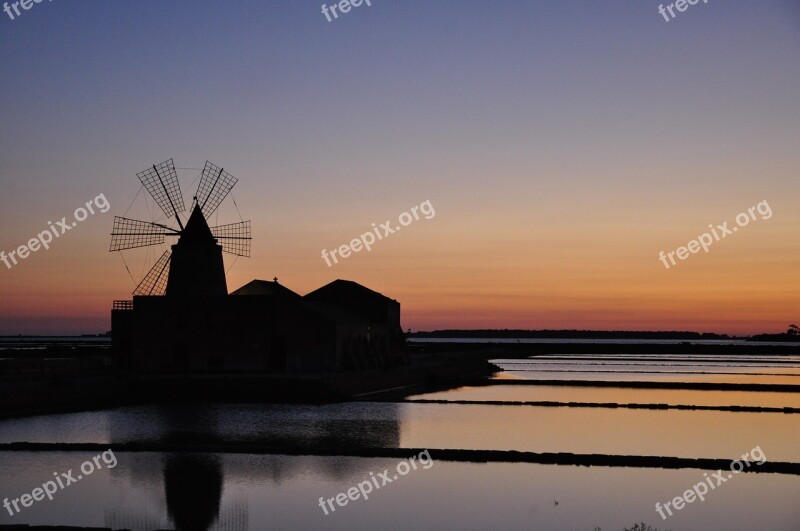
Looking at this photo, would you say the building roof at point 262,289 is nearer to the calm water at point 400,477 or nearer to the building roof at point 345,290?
the building roof at point 345,290

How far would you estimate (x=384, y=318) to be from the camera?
165ft

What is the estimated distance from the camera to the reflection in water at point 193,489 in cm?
1443

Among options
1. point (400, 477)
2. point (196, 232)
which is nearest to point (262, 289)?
point (196, 232)

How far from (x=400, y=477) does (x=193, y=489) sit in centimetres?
380

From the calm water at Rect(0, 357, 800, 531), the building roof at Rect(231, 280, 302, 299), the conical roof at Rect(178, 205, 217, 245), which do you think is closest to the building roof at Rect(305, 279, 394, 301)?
the building roof at Rect(231, 280, 302, 299)

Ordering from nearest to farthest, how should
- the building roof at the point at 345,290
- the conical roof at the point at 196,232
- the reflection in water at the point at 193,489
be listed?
the reflection in water at the point at 193,489 → the conical roof at the point at 196,232 → the building roof at the point at 345,290

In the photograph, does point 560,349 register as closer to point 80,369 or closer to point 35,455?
point 80,369

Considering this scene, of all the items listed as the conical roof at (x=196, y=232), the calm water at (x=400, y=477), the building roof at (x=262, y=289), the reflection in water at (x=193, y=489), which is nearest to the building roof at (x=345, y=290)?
the building roof at (x=262, y=289)

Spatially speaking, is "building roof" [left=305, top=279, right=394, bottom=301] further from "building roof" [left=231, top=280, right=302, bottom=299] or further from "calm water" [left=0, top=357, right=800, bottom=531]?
"calm water" [left=0, top=357, right=800, bottom=531]

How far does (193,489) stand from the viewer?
654 inches

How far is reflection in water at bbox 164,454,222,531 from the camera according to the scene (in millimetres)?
14430

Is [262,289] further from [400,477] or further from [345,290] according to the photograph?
[400,477]

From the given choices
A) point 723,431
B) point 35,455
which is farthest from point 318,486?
point 723,431

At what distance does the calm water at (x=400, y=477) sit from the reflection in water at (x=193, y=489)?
0.12ft
